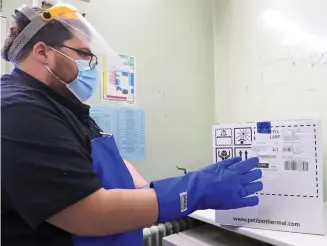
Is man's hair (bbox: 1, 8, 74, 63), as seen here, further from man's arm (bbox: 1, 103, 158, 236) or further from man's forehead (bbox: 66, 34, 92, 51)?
man's arm (bbox: 1, 103, 158, 236)

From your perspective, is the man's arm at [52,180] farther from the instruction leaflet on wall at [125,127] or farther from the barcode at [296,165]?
the instruction leaflet on wall at [125,127]

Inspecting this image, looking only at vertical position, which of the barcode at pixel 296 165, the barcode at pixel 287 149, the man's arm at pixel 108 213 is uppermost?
the barcode at pixel 287 149

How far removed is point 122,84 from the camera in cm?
156

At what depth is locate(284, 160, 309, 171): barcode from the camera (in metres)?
0.97

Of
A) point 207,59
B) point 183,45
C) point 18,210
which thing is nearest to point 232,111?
point 207,59

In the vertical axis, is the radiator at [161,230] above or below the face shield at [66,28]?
below

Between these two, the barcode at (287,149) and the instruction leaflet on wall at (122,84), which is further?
the instruction leaflet on wall at (122,84)

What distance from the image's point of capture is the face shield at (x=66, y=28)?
2.63 feet

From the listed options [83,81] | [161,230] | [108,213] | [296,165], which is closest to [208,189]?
[108,213]

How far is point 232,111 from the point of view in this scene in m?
1.88

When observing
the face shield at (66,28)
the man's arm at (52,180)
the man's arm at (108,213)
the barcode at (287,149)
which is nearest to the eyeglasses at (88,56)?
the face shield at (66,28)

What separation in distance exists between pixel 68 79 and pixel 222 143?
2.08 ft

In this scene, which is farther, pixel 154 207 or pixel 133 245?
pixel 133 245

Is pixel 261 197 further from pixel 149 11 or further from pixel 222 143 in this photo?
pixel 149 11
